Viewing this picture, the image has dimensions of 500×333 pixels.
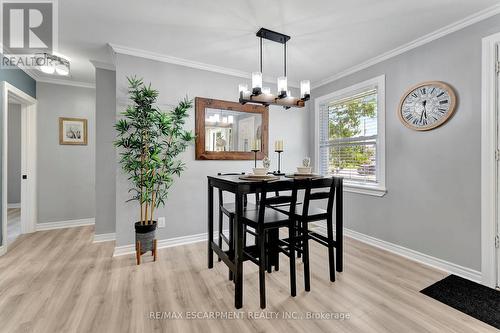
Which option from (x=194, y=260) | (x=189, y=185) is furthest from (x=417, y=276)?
(x=189, y=185)

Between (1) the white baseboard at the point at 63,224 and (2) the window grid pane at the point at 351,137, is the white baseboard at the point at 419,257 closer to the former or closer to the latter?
(2) the window grid pane at the point at 351,137

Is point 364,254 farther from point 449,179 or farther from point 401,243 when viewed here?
point 449,179

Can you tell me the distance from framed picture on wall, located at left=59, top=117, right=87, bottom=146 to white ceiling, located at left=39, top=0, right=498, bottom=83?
129 centimetres

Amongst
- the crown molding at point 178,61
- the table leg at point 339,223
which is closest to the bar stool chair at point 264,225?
the table leg at point 339,223

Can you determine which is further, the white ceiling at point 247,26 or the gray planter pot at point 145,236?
the gray planter pot at point 145,236

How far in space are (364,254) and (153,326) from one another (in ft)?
8.20

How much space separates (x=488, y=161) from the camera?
219 centimetres

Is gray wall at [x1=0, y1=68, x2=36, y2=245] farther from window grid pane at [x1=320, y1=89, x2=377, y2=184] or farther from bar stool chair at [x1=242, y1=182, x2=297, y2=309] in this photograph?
window grid pane at [x1=320, y1=89, x2=377, y2=184]

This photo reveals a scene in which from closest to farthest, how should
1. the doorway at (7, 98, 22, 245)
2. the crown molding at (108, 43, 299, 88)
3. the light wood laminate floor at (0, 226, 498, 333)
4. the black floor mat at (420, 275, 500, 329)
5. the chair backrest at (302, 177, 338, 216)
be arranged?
1. the light wood laminate floor at (0, 226, 498, 333)
2. the black floor mat at (420, 275, 500, 329)
3. the chair backrest at (302, 177, 338, 216)
4. the crown molding at (108, 43, 299, 88)
5. the doorway at (7, 98, 22, 245)

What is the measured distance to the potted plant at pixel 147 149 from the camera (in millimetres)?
2777

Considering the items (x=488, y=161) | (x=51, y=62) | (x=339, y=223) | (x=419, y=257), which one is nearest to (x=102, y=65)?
(x=51, y=62)

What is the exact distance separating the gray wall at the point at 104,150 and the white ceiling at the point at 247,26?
37 centimetres

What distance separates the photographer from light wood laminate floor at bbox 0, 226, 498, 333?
5.63 ft

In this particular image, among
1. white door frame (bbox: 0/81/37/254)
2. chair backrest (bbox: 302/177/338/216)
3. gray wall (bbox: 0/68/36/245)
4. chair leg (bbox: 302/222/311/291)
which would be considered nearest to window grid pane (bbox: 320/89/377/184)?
chair backrest (bbox: 302/177/338/216)
